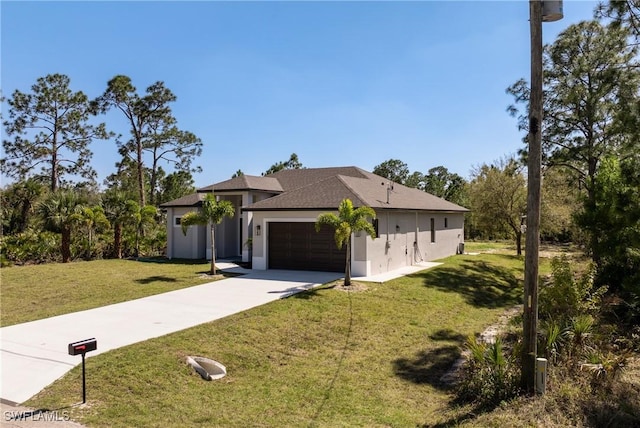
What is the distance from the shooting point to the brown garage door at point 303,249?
17.9 meters

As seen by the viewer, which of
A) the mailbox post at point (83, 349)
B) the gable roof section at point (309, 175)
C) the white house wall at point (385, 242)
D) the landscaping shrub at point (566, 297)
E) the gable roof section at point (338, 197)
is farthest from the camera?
the gable roof section at point (309, 175)

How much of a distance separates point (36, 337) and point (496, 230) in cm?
2922

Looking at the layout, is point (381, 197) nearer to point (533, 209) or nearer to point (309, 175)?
point (309, 175)

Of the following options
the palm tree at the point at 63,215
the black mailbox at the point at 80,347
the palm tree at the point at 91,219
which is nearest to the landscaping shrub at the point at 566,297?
the black mailbox at the point at 80,347

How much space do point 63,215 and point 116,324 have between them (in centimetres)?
1422

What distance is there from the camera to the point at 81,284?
15.7 meters

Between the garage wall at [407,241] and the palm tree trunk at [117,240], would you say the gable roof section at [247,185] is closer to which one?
the palm tree trunk at [117,240]

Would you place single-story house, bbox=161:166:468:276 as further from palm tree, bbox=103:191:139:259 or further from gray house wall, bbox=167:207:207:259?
palm tree, bbox=103:191:139:259

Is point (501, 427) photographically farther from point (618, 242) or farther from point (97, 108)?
point (97, 108)

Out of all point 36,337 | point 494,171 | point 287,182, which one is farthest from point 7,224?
point 494,171

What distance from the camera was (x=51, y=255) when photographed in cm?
2266

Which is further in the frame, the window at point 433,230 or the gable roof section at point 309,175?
the gable roof section at point 309,175

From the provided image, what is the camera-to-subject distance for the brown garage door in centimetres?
1788

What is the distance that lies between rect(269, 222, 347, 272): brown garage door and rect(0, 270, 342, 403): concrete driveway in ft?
5.40
